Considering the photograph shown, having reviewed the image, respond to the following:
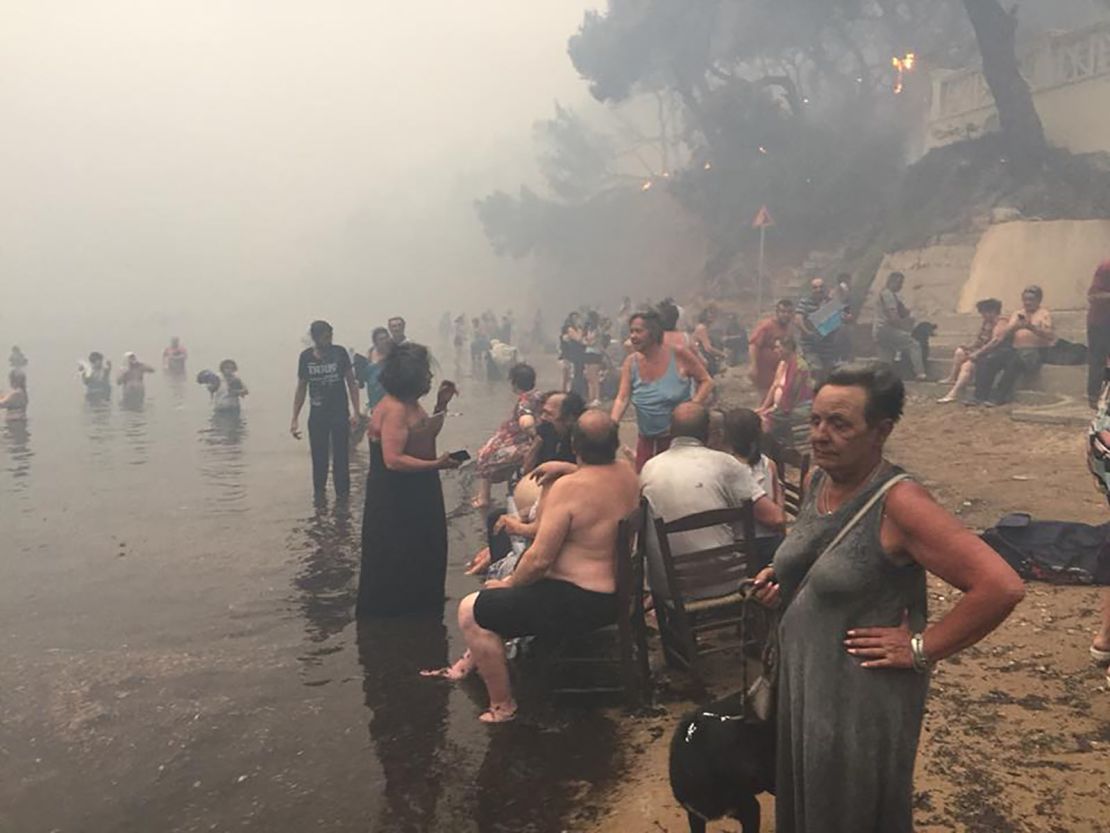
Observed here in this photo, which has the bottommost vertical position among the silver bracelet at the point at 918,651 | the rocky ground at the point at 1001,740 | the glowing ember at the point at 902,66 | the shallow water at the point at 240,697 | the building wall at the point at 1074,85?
the shallow water at the point at 240,697

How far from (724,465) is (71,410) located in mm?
21385

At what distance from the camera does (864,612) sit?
7.06 feet

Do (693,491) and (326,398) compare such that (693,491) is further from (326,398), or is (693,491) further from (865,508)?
(326,398)

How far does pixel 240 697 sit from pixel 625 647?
235 centimetres

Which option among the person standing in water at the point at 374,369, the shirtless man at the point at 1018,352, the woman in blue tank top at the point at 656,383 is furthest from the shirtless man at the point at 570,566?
the shirtless man at the point at 1018,352

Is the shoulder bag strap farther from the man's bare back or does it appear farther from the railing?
the railing

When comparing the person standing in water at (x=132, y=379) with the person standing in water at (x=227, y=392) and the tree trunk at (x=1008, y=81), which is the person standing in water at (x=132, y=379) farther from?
the tree trunk at (x=1008, y=81)

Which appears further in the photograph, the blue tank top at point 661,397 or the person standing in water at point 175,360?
the person standing in water at point 175,360

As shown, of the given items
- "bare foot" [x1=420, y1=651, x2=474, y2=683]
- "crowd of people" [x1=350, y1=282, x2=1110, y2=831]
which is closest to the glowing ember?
"crowd of people" [x1=350, y1=282, x2=1110, y2=831]

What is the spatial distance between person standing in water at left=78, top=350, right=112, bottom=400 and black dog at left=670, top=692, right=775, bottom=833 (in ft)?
72.5

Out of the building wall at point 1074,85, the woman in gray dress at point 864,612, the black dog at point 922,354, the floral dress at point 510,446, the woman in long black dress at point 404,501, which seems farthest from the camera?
the building wall at point 1074,85

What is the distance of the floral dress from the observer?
Answer: 25.2 feet

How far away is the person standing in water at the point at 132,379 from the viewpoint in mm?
20277

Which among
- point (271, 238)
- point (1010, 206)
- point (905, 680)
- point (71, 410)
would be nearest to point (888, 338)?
point (1010, 206)
